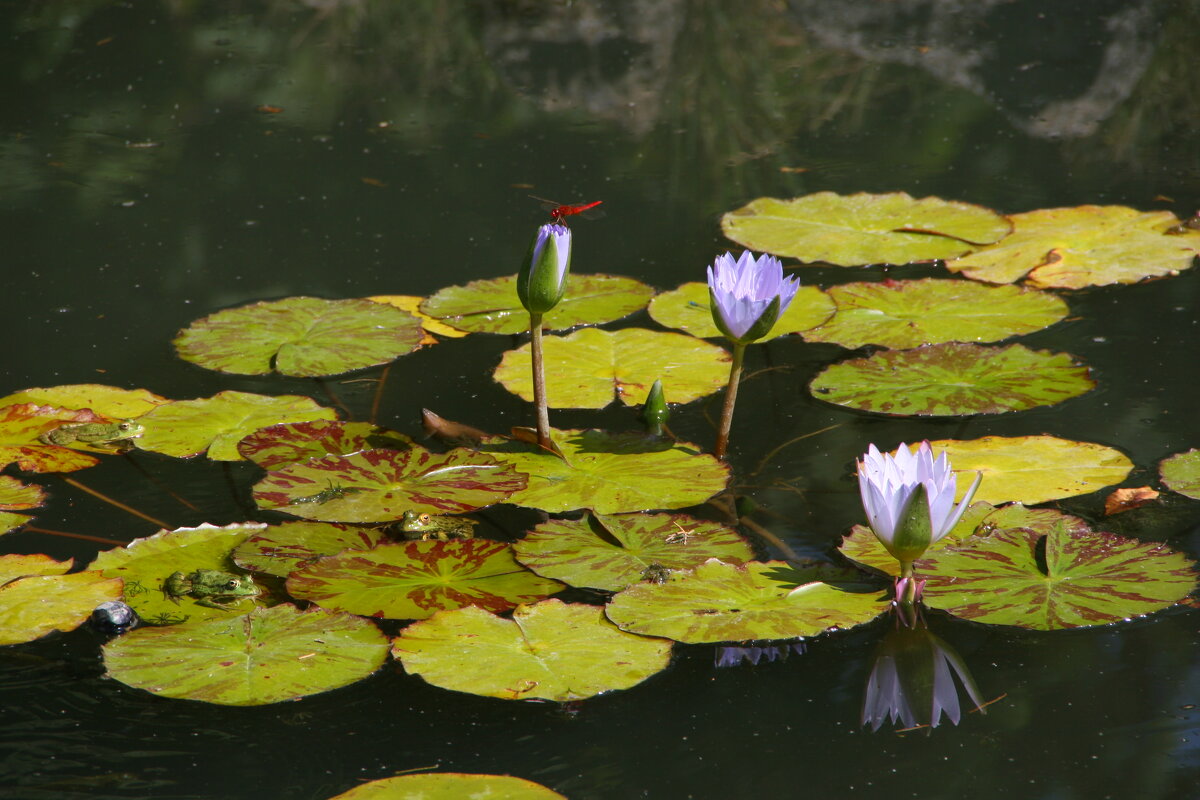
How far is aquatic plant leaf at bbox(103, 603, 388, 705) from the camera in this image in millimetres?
1303

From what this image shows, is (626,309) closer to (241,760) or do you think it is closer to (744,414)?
(744,414)

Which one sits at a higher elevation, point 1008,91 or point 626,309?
point 1008,91

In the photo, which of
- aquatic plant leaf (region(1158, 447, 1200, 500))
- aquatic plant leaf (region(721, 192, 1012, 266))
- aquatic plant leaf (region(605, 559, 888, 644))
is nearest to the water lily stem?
aquatic plant leaf (region(605, 559, 888, 644))

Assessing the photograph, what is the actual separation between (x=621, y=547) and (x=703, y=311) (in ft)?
2.70

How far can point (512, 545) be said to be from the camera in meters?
1.56

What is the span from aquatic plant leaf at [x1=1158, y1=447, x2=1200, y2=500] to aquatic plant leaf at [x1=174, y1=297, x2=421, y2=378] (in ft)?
4.21

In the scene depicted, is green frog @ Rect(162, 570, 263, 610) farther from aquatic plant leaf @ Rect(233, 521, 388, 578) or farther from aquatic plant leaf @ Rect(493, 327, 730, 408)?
aquatic plant leaf @ Rect(493, 327, 730, 408)

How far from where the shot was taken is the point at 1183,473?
5.44 ft

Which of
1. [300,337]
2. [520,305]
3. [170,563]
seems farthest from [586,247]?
[170,563]

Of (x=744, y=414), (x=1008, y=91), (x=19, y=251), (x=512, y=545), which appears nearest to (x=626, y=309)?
(x=744, y=414)

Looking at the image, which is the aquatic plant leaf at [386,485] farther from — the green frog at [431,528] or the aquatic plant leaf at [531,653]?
the aquatic plant leaf at [531,653]

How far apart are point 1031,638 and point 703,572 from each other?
0.40 meters

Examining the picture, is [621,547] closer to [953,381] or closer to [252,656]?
[252,656]

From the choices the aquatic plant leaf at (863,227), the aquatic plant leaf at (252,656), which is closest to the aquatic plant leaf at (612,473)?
the aquatic plant leaf at (252,656)
